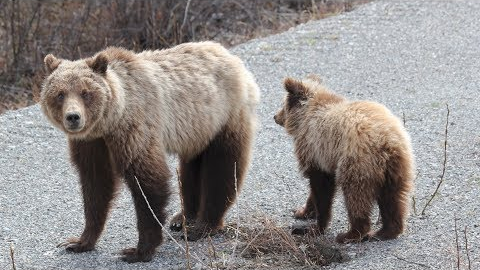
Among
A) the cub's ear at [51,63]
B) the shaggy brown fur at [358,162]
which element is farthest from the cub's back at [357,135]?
the cub's ear at [51,63]

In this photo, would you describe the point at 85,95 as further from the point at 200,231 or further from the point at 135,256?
the point at 200,231

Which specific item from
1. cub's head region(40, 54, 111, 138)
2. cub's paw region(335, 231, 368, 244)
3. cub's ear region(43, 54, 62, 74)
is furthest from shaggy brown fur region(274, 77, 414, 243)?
cub's ear region(43, 54, 62, 74)

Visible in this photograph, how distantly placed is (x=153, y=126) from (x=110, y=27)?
799 cm

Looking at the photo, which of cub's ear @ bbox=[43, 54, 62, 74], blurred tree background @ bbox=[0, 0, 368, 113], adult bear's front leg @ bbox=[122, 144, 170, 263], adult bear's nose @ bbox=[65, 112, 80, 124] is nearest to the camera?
adult bear's nose @ bbox=[65, 112, 80, 124]

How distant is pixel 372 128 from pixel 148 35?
7.84m

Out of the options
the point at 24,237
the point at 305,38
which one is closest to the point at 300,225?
the point at 24,237

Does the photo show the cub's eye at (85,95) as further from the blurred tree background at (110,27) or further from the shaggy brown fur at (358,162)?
the blurred tree background at (110,27)

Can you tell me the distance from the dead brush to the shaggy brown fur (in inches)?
10.0

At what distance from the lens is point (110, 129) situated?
6.50 meters

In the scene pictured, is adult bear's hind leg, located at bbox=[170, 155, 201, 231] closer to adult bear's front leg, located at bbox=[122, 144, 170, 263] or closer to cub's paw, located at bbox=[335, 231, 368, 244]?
adult bear's front leg, located at bbox=[122, 144, 170, 263]

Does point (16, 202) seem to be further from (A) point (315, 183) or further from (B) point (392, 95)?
(B) point (392, 95)

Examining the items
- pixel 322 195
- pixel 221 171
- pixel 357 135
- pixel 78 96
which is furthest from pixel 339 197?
pixel 78 96

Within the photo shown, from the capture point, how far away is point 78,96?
6.40 m

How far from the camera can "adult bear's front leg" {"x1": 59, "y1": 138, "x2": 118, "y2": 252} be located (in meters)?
6.73
